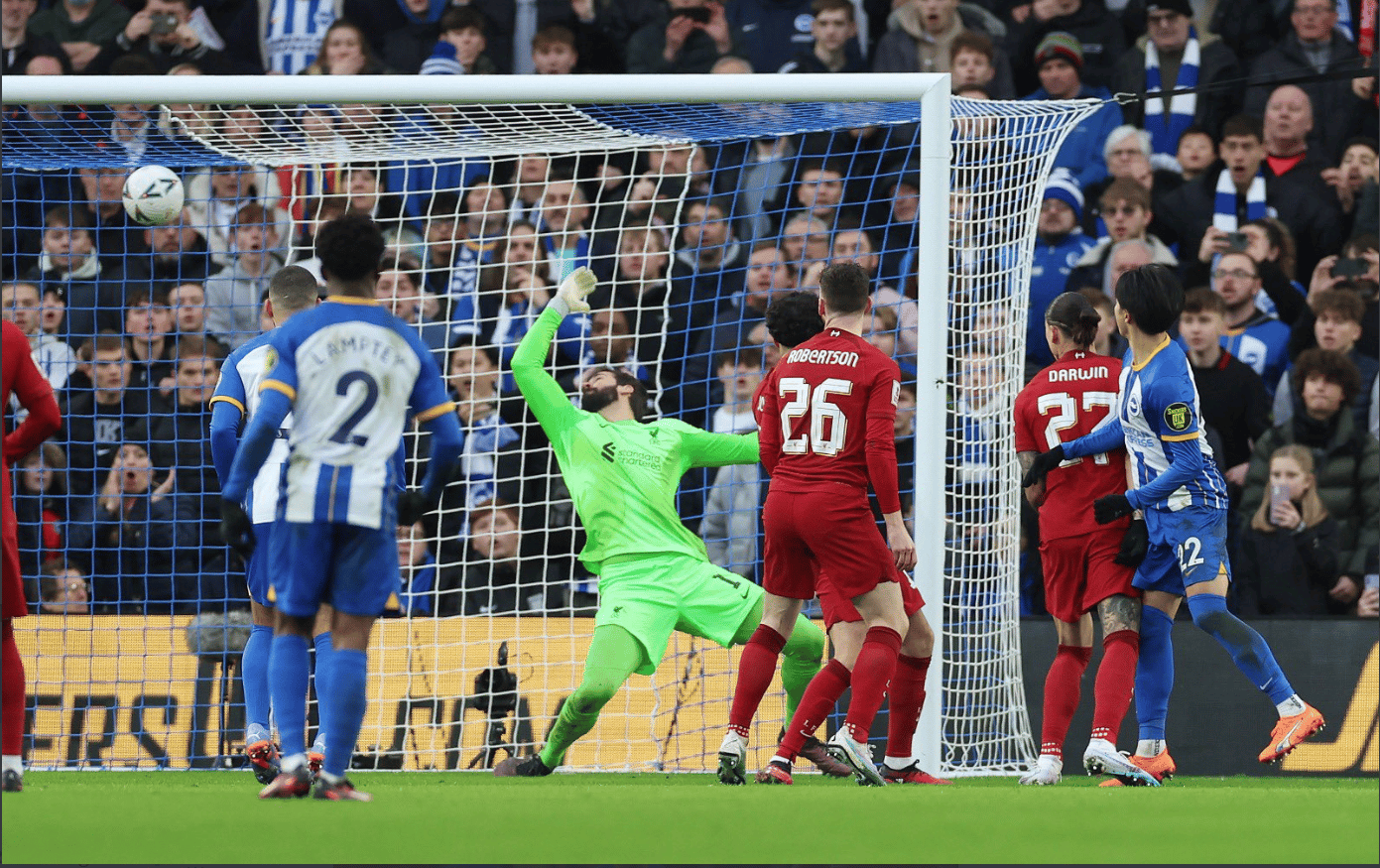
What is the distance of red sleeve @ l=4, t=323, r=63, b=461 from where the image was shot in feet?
18.3

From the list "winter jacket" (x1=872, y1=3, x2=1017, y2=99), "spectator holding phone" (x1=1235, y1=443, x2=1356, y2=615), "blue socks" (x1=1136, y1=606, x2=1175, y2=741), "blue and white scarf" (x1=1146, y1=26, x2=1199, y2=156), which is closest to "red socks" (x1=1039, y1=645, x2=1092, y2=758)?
"blue socks" (x1=1136, y1=606, x2=1175, y2=741)

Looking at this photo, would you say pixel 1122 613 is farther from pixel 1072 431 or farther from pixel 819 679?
pixel 819 679

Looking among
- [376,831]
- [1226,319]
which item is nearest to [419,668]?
[376,831]

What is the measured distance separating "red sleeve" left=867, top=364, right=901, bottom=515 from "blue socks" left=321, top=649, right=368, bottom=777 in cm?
209

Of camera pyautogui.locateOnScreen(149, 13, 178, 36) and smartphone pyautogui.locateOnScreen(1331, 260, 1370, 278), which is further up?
camera pyautogui.locateOnScreen(149, 13, 178, 36)

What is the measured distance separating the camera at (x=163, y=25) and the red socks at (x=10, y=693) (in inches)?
280

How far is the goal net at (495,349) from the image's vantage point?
309 inches

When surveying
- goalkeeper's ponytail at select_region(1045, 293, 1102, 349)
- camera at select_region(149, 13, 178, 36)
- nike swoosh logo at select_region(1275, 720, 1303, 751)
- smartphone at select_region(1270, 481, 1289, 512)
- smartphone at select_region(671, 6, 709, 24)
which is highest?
smartphone at select_region(671, 6, 709, 24)

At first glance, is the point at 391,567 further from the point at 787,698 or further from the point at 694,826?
the point at 787,698

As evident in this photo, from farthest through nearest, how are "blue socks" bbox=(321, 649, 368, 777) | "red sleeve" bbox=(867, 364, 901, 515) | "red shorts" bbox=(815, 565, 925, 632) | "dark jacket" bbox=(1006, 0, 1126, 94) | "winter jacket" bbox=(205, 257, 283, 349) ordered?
1. "dark jacket" bbox=(1006, 0, 1126, 94)
2. "winter jacket" bbox=(205, 257, 283, 349)
3. "red shorts" bbox=(815, 565, 925, 632)
4. "red sleeve" bbox=(867, 364, 901, 515)
5. "blue socks" bbox=(321, 649, 368, 777)

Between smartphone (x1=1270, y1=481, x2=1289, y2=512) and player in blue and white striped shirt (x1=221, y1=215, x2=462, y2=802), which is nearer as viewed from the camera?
player in blue and white striped shirt (x1=221, y1=215, x2=462, y2=802)

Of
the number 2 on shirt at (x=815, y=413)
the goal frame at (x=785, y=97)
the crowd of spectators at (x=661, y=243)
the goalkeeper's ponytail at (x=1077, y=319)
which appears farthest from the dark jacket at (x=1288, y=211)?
the number 2 on shirt at (x=815, y=413)

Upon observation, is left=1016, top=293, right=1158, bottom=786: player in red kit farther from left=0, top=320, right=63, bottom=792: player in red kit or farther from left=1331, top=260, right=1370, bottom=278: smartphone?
left=1331, top=260, right=1370, bottom=278: smartphone

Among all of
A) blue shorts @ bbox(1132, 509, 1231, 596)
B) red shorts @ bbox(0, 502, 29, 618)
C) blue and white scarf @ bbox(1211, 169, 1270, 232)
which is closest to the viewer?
red shorts @ bbox(0, 502, 29, 618)
